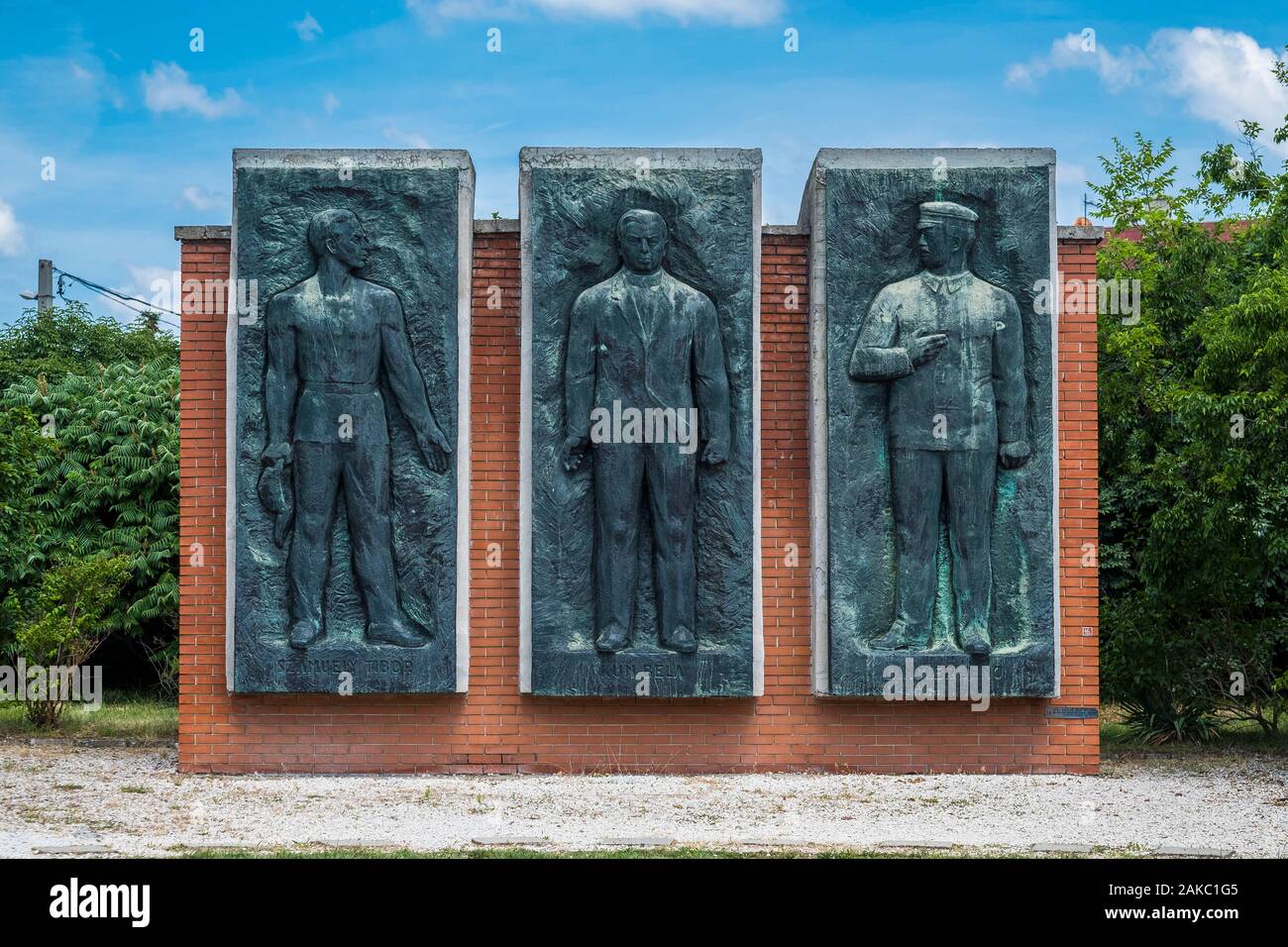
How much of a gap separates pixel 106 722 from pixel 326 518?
5556mm

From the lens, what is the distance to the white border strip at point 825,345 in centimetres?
1058

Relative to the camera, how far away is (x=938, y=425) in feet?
34.2

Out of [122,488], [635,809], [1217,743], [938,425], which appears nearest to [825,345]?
[938,425]

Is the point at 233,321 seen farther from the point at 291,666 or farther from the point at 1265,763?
the point at 1265,763

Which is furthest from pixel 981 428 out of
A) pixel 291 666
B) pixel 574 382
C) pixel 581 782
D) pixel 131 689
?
pixel 131 689

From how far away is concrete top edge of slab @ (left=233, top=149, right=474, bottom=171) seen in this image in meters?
10.6

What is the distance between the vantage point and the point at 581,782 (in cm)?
1024

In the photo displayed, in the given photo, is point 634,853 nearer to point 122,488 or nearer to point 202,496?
point 202,496

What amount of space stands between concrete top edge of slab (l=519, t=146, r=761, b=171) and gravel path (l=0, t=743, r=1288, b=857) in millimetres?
4202

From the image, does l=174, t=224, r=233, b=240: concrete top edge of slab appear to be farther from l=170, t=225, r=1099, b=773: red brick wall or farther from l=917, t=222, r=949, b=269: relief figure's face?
l=917, t=222, r=949, b=269: relief figure's face

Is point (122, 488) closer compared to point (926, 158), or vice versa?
point (926, 158)

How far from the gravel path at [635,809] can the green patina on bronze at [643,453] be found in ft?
3.07

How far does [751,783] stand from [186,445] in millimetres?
4527

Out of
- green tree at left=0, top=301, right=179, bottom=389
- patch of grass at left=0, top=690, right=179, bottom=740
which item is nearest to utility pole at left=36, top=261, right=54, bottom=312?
green tree at left=0, top=301, right=179, bottom=389
